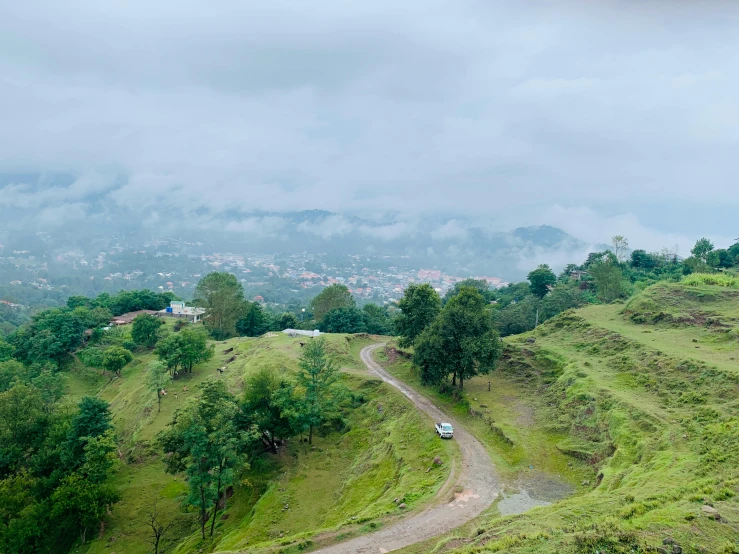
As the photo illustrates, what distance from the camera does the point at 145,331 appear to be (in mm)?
77062

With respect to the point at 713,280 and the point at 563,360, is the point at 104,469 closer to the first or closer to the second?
the point at 563,360

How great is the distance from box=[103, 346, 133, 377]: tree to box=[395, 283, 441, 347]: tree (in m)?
45.6

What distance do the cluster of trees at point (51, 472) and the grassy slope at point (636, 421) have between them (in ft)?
103

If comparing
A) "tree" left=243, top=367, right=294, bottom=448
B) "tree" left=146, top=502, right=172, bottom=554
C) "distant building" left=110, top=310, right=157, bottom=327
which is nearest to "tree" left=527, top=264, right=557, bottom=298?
"tree" left=243, top=367, right=294, bottom=448

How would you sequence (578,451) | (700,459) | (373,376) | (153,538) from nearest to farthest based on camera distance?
(700,459)
(578,451)
(153,538)
(373,376)

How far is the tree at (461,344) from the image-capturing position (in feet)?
133

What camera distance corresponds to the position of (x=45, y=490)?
124 feet

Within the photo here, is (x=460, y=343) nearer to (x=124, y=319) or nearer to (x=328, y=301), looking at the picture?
(x=328, y=301)

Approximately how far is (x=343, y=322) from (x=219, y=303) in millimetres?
26414

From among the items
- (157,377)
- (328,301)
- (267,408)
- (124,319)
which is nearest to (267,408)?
(267,408)

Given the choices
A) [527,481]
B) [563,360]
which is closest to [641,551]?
[527,481]

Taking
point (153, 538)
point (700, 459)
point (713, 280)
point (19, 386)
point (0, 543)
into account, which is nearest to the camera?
point (700, 459)

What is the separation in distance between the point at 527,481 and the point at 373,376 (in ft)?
87.3

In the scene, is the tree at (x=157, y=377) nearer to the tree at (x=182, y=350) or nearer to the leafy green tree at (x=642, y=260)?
the tree at (x=182, y=350)
